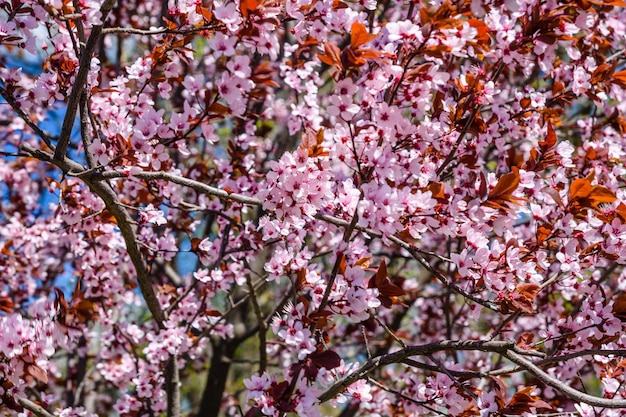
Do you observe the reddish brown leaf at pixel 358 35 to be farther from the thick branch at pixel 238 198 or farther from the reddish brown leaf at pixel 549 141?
the reddish brown leaf at pixel 549 141

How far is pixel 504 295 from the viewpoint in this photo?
213 cm

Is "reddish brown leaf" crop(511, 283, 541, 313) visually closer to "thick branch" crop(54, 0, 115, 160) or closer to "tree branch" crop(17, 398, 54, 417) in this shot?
"thick branch" crop(54, 0, 115, 160)

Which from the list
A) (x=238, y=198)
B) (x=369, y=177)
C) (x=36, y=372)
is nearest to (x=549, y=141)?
(x=369, y=177)

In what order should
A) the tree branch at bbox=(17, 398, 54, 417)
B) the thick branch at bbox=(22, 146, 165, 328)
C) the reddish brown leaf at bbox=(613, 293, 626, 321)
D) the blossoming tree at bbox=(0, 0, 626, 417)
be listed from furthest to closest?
1. the tree branch at bbox=(17, 398, 54, 417)
2. the thick branch at bbox=(22, 146, 165, 328)
3. the reddish brown leaf at bbox=(613, 293, 626, 321)
4. the blossoming tree at bbox=(0, 0, 626, 417)

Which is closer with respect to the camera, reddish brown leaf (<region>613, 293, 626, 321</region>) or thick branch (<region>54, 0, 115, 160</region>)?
thick branch (<region>54, 0, 115, 160</region>)

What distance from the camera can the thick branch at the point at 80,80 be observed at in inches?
80.7

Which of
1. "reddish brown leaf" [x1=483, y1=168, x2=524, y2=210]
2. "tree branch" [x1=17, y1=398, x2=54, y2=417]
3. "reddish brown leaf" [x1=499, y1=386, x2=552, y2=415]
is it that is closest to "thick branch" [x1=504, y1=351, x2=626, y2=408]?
"reddish brown leaf" [x1=499, y1=386, x2=552, y2=415]

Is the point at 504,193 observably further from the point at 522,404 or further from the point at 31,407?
the point at 31,407

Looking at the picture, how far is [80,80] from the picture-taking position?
7.09ft

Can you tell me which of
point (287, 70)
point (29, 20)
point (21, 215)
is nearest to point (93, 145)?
point (29, 20)

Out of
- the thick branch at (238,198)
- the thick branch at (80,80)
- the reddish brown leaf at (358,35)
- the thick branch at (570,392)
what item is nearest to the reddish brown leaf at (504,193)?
the thick branch at (238,198)

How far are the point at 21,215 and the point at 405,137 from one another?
3.89m

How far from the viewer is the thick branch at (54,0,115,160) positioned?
6.73ft

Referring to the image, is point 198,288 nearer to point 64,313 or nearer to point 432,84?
point 64,313
